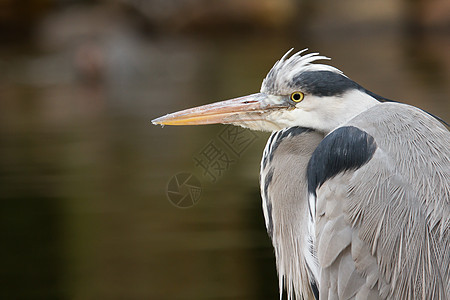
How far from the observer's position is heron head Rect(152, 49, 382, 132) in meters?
2.94

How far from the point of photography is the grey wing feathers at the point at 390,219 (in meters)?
2.62

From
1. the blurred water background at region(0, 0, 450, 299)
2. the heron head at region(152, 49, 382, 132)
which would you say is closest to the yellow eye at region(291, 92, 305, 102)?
the heron head at region(152, 49, 382, 132)

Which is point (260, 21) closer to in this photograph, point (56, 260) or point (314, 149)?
point (56, 260)

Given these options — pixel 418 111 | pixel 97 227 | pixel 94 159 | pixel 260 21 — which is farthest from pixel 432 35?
pixel 418 111

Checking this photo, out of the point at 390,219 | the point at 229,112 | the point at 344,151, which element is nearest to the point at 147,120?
the point at 229,112

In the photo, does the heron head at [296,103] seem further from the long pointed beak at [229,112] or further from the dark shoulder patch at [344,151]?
the dark shoulder patch at [344,151]

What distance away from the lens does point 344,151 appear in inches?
109

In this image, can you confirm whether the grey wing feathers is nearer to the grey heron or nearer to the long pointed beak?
the grey heron

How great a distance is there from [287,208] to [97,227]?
3068 mm

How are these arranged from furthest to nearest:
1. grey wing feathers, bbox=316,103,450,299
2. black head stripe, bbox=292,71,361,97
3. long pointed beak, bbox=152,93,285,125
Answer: long pointed beak, bbox=152,93,285,125, black head stripe, bbox=292,71,361,97, grey wing feathers, bbox=316,103,450,299

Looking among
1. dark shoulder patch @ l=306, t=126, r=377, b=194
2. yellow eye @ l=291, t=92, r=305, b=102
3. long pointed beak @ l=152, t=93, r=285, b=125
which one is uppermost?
yellow eye @ l=291, t=92, r=305, b=102

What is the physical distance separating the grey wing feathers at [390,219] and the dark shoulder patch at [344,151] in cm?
2

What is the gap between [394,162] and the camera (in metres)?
2.72

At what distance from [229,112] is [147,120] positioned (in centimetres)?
624
